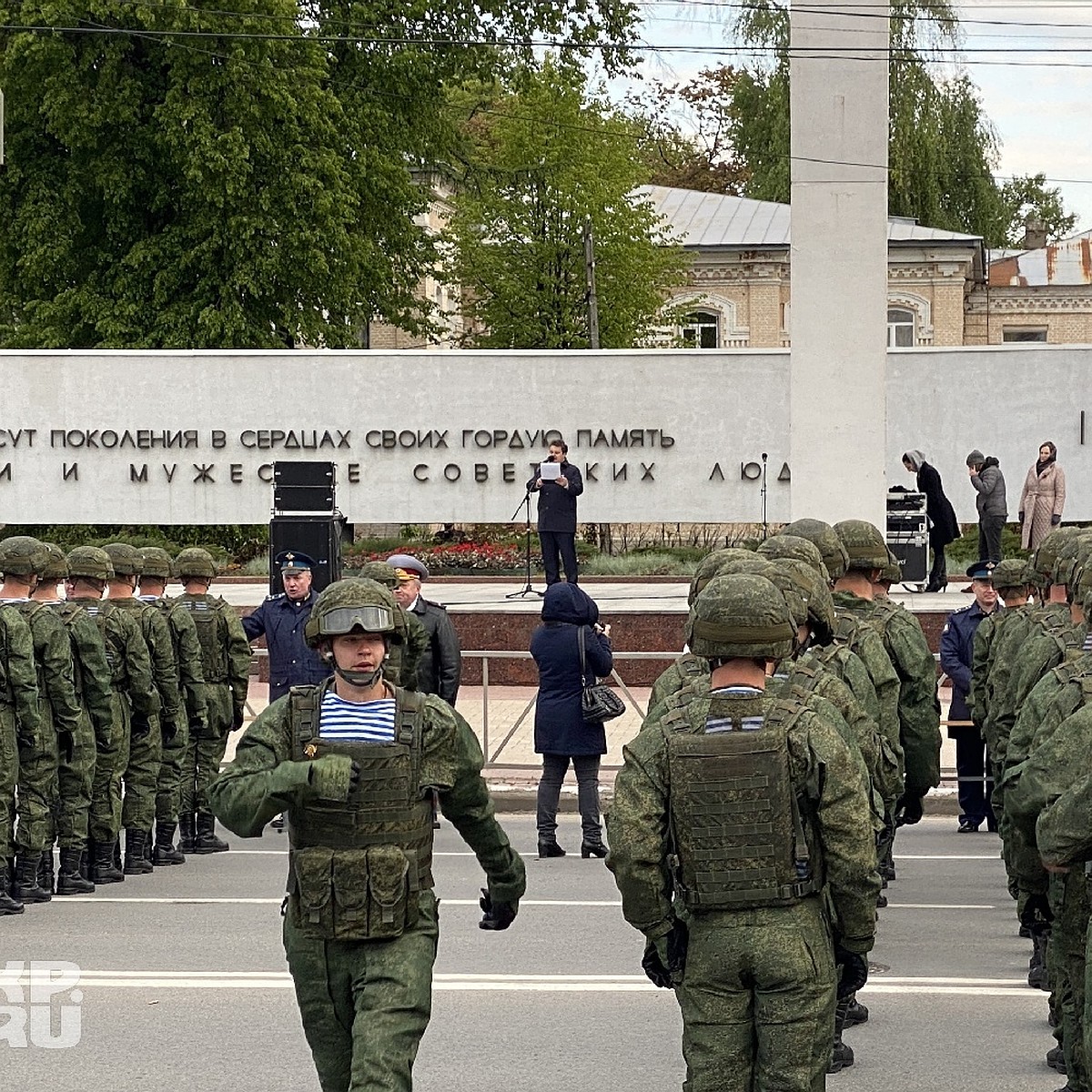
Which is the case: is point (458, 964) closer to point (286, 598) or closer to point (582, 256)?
point (286, 598)

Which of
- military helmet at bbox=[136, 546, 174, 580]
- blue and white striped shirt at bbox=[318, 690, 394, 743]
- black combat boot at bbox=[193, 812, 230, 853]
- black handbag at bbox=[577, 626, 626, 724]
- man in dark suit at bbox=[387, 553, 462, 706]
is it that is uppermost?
military helmet at bbox=[136, 546, 174, 580]

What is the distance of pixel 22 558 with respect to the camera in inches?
414

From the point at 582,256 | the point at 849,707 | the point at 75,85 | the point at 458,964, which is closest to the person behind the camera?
the point at 849,707

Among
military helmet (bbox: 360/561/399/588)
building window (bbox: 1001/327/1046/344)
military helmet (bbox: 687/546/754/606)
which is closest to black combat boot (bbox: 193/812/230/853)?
military helmet (bbox: 360/561/399/588)

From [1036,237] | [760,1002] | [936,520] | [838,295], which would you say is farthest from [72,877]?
[1036,237]

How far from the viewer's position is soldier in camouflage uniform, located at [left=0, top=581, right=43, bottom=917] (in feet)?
34.3

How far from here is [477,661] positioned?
69.2ft

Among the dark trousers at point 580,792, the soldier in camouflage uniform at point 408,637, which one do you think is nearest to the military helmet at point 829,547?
the soldier in camouflage uniform at point 408,637

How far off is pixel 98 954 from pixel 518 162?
127 feet

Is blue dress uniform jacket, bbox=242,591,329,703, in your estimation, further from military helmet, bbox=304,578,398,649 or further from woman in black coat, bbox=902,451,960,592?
woman in black coat, bbox=902,451,960,592

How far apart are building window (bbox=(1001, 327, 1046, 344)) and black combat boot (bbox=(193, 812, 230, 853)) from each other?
4574cm

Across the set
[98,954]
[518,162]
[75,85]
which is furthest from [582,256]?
[98,954]

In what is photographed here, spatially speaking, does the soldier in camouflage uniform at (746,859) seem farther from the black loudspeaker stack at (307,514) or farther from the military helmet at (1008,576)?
the black loudspeaker stack at (307,514)

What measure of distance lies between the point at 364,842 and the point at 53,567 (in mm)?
5793
